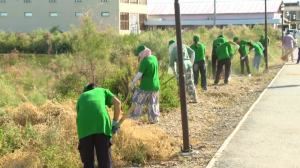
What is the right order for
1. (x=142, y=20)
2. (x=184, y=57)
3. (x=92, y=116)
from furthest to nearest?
1. (x=142, y=20)
2. (x=184, y=57)
3. (x=92, y=116)

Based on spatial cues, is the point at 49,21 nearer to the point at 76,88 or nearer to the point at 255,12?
the point at 255,12

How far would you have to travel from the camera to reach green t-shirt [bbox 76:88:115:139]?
20.4 ft

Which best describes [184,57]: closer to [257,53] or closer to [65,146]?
[65,146]

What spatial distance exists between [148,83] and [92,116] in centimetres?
405

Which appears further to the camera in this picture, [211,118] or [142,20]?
[142,20]

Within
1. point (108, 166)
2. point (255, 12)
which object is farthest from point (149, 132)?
point (255, 12)

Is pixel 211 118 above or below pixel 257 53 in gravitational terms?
below

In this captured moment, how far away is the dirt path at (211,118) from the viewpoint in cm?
801

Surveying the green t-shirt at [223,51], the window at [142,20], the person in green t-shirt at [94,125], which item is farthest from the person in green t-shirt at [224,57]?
the window at [142,20]

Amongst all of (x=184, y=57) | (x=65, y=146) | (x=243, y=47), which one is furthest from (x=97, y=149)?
(x=243, y=47)

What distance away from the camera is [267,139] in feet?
29.8

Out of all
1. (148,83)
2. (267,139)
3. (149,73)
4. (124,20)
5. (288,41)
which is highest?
(124,20)

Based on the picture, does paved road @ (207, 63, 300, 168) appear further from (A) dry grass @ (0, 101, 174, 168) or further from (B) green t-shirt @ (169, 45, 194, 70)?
(B) green t-shirt @ (169, 45, 194, 70)

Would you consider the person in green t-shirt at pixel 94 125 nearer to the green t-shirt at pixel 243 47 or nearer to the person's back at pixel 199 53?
the person's back at pixel 199 53
